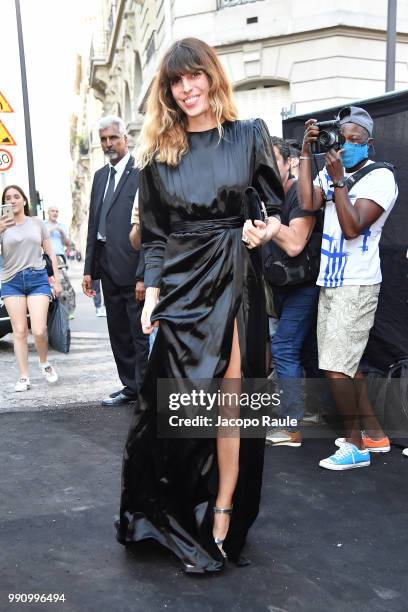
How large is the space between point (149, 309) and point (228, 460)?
703mm

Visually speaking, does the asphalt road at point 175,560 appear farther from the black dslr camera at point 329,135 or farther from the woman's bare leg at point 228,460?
the black dslr camera at point 329,135

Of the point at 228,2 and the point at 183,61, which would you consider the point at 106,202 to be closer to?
the point at 183,61

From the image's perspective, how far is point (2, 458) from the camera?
405 centimetres

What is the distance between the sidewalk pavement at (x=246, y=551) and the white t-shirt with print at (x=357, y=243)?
3.77 ft

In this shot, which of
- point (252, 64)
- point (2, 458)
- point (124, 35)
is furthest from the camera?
point (124, 35)

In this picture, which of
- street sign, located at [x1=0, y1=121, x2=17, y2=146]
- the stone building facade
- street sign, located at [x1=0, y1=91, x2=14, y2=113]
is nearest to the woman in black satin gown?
street sign, located at [x1=0, y1=91, x2=14, y2=113]

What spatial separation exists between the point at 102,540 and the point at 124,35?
875 inches

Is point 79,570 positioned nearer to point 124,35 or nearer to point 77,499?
point 77,499

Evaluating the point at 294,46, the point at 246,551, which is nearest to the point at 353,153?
the point at 246,551

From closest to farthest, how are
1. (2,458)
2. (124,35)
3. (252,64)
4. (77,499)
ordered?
(77,499)
(2,458)
(252,64)
(124,35)

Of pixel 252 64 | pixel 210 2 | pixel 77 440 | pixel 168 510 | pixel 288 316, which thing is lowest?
pixel 77 440

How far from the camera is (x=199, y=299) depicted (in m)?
2.59

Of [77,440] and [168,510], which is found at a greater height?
[168,510]

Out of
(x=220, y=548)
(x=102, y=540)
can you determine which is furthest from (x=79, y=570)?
(x=220, y=548)
